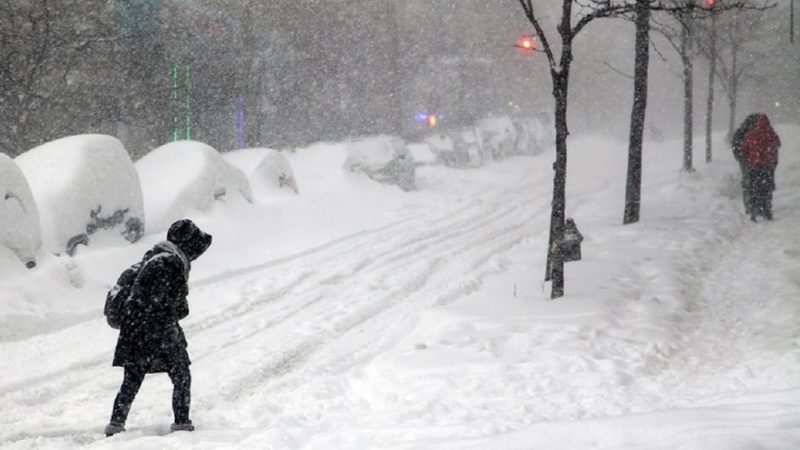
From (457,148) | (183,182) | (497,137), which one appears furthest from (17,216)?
(497,137)

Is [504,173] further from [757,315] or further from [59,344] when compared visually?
[59,344]

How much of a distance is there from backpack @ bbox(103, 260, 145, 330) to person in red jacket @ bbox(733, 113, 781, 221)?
1209 cm

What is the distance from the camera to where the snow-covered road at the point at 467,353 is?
4668mm

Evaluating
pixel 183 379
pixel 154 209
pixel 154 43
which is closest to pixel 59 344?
pixel 183 379

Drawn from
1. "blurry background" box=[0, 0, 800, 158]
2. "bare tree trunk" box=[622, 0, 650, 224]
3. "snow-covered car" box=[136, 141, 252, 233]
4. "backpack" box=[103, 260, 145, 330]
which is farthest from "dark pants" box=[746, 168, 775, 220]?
"backpack" box=[103, 260, 145, 330]

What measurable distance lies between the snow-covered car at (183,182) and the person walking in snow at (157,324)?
7263mm

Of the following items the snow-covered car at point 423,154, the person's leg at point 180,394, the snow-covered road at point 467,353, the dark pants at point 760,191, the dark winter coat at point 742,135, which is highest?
the dark winter coat at point 742,135

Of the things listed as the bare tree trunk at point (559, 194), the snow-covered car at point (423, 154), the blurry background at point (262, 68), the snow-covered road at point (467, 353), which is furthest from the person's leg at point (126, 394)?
the snow-covered car at point (423, 154)

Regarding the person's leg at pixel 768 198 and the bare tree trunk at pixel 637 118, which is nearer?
the bare tree trunk at pixel 637 118

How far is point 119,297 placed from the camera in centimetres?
519

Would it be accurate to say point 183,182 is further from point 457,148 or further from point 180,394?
point 457,148

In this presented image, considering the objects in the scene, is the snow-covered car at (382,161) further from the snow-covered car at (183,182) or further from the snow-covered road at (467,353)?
the snow-covered road at (467,353)

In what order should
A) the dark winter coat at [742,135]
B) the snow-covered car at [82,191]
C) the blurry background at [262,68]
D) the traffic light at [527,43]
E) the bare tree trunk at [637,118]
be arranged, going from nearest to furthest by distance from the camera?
the snow-covered car at [82,191] < the traffic light at [527,43] < the bare tree trunk at [637,118] < the dark winter coat at [742,135] < the blurry background at [262,68]

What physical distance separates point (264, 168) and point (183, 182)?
11.0ft
